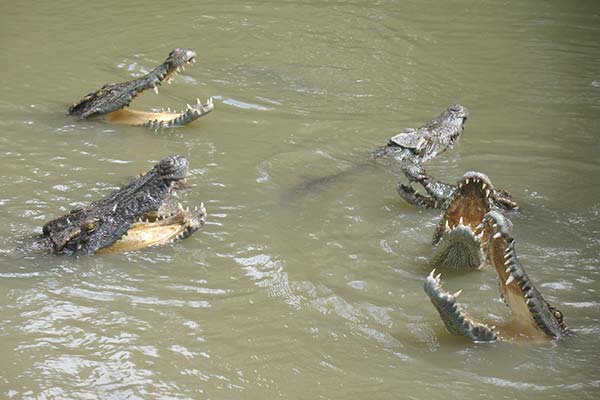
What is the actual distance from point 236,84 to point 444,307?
→ 218 inches

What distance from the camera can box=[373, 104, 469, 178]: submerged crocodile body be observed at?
7.93m

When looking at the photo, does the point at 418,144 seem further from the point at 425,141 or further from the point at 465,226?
the point at 465,226

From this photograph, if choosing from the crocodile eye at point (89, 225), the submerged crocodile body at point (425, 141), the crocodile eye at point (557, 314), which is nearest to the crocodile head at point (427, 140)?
the submerged crocodile body at point (425, 141)

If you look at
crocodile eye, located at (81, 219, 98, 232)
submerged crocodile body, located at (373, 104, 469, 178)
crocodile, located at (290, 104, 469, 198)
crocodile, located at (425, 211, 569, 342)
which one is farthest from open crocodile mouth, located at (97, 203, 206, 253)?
submerged crocodile body, located at (373, 104, 469, 178)

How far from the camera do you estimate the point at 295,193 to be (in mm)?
7383

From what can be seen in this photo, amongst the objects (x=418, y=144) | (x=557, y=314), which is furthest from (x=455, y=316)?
(x=418, y=144)

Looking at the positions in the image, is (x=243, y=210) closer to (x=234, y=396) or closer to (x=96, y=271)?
(x=96, y=271)

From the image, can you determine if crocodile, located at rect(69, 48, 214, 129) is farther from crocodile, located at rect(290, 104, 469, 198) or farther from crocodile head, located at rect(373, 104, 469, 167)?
crocodile head, located at rect(373, 104, 469, 167)

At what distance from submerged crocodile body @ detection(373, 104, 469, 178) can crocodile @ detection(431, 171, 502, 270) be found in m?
1.78

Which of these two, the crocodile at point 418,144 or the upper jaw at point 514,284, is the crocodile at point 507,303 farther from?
the crocodile at point 418,144

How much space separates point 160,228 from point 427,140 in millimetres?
2815

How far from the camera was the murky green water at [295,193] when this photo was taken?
16.3ft

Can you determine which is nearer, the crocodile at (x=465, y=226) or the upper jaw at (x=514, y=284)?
the upper jaw at (x=514, y=284)

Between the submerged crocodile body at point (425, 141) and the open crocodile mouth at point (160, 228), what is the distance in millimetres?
2216
